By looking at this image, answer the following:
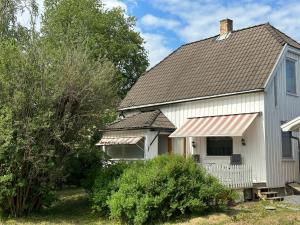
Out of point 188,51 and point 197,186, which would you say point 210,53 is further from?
point 197,186

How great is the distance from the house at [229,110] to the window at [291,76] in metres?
0.05

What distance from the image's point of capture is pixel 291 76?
74.5 feet

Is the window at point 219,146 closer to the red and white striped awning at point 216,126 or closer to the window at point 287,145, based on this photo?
the red and white striped awning at point 216,126

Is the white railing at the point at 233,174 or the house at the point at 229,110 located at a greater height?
the house at the point at 229,110

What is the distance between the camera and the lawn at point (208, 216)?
1377 cm

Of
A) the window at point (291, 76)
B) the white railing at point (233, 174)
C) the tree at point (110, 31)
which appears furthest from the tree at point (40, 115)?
the tree at point (110, 31)

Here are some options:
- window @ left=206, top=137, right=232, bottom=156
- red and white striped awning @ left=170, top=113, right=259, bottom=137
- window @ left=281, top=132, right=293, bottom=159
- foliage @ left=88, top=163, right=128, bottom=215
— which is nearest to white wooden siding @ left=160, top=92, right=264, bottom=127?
red and white striped awning @ left=170, top=113, right=259, bottom=137

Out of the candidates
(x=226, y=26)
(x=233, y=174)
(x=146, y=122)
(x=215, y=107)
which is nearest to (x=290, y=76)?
(x=215, y=107)

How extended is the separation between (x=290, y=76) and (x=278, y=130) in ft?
10.6

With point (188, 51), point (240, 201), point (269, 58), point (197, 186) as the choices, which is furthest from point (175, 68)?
point (197, 186)

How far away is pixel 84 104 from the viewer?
53.3ft

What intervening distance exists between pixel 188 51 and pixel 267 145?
1011 cm

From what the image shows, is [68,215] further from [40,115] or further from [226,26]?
[226,26]

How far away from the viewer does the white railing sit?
18.1 m
